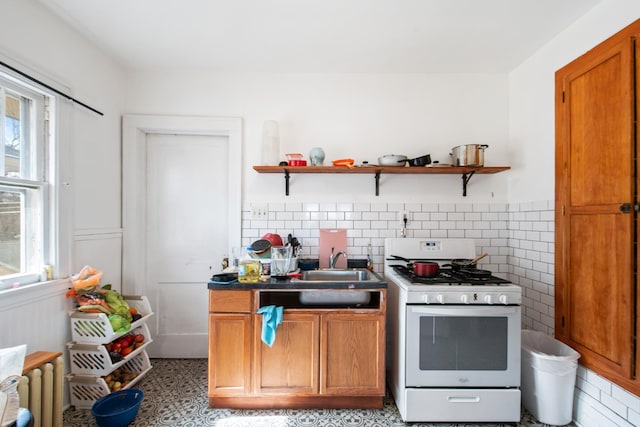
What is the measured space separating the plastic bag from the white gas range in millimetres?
2149

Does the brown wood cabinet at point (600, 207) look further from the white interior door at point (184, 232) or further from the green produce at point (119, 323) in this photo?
the green produce at point (119, 323)

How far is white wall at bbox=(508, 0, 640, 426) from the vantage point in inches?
68.3

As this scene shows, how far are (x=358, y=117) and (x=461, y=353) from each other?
2.02 meters

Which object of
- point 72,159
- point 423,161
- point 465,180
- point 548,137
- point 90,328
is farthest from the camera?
point 465,180

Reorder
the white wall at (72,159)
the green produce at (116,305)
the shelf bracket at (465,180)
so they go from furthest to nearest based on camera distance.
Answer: the shelf bracket at (465,180) → the green produce at (116,305) → the white wall at (72,159)

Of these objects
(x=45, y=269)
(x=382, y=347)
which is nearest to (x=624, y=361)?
(x=382, y=347)

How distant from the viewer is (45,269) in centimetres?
197

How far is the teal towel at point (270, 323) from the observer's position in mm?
2012

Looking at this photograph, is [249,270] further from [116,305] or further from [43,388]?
[43,388]

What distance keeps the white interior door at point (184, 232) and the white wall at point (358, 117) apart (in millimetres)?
332

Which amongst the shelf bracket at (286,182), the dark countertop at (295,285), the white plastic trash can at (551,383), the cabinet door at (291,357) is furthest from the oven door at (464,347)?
the shelf bracket at (286,182)

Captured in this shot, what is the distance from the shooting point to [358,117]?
274 cm

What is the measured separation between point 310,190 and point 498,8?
1.82m

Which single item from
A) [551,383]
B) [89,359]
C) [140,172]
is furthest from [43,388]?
[551,383]
